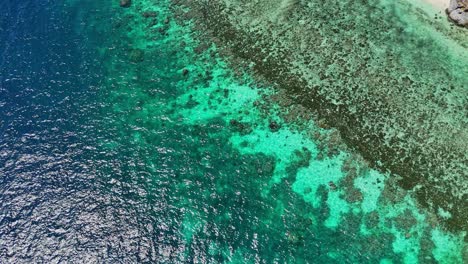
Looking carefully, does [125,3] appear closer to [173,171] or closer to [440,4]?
[173,171]

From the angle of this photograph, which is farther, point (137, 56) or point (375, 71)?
point (137, 56)

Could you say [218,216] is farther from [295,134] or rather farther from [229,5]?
[229,5]

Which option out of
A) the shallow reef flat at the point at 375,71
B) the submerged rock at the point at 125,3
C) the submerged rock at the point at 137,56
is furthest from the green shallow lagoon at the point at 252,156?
the submerged rock at the point at 125,3

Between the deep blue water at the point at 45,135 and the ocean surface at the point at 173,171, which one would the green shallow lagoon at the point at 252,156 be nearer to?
the ocean surface at the point at 173,171

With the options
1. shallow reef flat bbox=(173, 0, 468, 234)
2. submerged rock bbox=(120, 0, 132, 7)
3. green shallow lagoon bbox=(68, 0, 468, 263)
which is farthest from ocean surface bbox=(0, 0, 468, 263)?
submerged rock bbox=(120, 0, 132, 7)

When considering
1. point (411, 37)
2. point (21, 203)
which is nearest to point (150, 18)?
point (21, 203)

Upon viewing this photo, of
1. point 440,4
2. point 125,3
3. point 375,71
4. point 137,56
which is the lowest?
point 137,56

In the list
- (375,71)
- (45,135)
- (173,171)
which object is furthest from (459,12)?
(45,135)

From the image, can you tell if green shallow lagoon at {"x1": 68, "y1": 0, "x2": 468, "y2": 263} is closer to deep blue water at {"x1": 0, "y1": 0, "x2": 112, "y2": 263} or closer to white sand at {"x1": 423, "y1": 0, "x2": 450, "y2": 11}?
white sand at {"x1": 423, "y1": 0, "x2": 450, "y2": 11}
